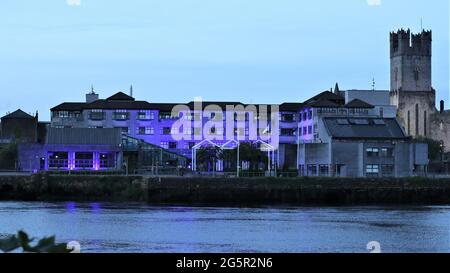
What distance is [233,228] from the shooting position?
119ft

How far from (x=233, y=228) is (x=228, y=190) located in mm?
23938

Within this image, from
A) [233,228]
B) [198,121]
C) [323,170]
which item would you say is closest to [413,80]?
[198,121]

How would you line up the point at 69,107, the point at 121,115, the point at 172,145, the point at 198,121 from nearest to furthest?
1. the point at 121,115
2. the point at 172,145
3. the point at 198,121
4. the point at 69,107

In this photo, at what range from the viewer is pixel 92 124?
9344 cm

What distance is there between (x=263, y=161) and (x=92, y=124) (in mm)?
21690

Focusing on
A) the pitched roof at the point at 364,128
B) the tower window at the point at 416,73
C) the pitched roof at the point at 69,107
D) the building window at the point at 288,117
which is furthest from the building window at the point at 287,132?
the tower window at the point at 416,73

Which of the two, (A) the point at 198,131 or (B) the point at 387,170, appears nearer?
(B) the point at 387,170

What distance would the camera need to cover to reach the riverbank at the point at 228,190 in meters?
59.6

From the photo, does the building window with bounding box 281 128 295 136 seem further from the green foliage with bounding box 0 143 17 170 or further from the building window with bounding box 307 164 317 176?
the green foliage with bounding box 0 143 17 170

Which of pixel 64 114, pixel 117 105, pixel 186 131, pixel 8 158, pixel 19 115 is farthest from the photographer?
pixel 19 115

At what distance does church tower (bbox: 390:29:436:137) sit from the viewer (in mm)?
138750

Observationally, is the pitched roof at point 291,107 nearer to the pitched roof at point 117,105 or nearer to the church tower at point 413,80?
the pitched roof at point 117,105

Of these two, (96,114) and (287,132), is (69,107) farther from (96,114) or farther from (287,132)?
(287,132)
